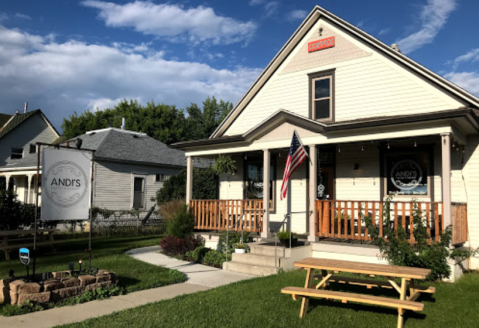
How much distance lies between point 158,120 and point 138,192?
22.3m

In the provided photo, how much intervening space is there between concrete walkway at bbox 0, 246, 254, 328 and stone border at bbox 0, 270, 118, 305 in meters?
0.32

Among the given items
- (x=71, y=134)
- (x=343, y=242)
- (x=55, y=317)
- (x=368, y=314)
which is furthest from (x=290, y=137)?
(x=71, y=134)

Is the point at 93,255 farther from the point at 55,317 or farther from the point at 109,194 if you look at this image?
the point at 109,194

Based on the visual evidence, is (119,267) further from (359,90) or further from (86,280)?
(359,90)

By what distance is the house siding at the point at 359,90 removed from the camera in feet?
35.2

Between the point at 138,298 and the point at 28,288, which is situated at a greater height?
the point at 28,288

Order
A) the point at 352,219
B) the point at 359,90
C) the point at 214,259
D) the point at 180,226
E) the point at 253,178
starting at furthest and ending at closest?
the point at 253,178 → the point at 359,90 → the point at 180,226 → the point at 214,259 → the point at 352,219

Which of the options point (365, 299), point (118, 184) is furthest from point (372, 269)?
point (118, 184)

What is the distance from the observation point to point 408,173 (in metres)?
10.9

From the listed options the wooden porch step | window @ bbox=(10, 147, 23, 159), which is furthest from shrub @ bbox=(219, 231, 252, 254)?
window @ bbox=(10, 147, 23, 159)

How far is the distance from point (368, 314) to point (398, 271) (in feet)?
2.97

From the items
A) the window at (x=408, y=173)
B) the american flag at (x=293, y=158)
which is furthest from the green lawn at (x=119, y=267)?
the window at (x=408, y=173)

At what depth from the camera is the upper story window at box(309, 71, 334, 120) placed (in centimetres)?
1234

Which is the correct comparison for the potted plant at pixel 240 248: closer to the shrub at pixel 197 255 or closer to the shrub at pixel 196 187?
the shrub at pixel 197 255
